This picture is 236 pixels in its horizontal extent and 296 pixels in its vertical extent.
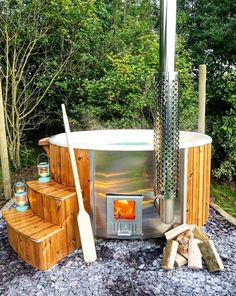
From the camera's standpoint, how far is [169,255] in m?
2.40

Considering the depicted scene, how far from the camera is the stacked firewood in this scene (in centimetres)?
234

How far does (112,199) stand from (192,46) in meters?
4.91

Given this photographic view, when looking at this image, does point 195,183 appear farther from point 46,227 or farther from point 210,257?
point 46,227

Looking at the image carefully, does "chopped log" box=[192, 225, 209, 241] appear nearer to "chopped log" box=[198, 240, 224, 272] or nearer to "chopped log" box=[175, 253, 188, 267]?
"chopped log" box=[198, 240, 224, 272]

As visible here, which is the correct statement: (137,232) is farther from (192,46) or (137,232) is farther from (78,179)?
(192,46)

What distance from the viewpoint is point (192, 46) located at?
642cm

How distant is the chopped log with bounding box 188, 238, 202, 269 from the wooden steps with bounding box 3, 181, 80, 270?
1.03m

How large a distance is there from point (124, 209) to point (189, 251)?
2.24 feet

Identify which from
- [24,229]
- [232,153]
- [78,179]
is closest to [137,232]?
[78,179]

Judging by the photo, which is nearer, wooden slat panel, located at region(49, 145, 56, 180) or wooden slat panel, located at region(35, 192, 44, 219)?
wooden slat panel, located at region(35, 192, 44, 219)

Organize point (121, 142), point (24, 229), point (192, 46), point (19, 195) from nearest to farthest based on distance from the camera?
point (24, 229), point (19, 195), point (121, 142), point (192, 46)

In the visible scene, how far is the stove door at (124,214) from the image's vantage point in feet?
8.90

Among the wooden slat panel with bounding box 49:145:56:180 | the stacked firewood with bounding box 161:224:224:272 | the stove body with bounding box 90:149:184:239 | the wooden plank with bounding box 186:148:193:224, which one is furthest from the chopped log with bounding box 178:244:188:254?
the wooden slat panel with bounding box 49:145:56:180

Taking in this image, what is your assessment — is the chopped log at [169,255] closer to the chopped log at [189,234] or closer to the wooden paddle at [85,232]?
the chopped log at [189,234]
